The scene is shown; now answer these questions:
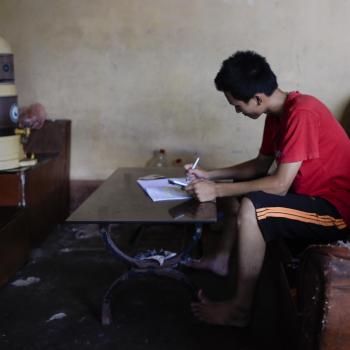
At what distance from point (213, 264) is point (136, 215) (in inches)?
33.6

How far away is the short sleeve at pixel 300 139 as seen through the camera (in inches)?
70.9

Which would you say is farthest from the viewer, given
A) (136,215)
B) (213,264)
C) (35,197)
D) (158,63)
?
(158,63)

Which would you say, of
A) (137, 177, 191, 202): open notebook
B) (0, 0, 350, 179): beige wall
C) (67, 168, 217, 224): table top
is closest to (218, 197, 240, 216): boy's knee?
(137, 177, 191, 202): open notebook

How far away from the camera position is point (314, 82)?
308 centimetres

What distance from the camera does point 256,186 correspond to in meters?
1.89

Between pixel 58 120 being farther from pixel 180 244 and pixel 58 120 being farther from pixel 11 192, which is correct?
pixel 180 244

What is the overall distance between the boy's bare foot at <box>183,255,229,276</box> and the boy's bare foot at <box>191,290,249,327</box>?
1.25 ft

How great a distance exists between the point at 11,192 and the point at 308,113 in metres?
1.66

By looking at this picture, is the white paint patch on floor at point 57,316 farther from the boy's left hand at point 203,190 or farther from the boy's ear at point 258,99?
the boy's ear at point 258,99

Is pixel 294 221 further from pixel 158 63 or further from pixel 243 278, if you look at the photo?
pixel 158 63

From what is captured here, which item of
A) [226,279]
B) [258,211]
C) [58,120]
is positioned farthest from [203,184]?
[58,120]

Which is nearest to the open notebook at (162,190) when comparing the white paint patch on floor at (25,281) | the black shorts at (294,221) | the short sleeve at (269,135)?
the black shorts at (294,221)

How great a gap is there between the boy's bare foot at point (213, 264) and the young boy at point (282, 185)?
0.41 meters

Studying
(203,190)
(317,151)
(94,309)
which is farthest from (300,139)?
(94,309)
